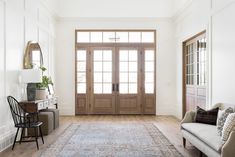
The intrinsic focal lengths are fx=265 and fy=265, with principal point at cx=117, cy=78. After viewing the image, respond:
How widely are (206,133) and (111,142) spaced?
6.46ft

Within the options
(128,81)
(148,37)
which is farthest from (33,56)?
(148,37)

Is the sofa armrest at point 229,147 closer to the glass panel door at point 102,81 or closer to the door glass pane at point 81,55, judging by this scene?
the glass panel door at point 102,81

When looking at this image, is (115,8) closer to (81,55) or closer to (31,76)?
(81,55)

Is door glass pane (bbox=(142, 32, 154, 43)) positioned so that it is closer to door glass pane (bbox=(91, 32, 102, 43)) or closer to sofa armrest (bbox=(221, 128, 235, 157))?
door glass pane (bbox=(91, 32, 102, 43))

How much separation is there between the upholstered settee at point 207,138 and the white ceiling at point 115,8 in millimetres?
5109

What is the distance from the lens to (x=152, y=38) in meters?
9.27

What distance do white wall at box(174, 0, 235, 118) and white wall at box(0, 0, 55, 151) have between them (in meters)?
4.05

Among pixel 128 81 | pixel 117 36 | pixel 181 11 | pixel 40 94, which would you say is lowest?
pixel 40 94

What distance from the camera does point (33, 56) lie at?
253 inches

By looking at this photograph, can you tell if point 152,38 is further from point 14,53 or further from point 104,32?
point 14,53

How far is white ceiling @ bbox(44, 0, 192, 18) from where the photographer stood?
9.11m

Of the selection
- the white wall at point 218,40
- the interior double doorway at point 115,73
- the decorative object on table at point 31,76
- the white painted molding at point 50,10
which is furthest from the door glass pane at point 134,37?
the decorative object on table at point 31,76

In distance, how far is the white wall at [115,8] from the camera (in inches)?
359

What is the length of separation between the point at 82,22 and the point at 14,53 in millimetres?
4172
